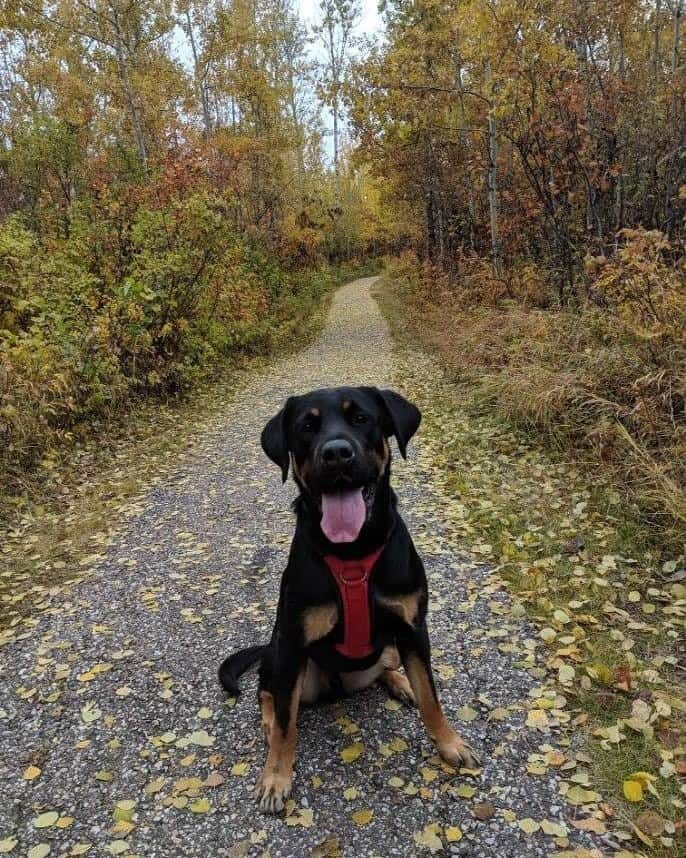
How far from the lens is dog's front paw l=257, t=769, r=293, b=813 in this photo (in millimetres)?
2637

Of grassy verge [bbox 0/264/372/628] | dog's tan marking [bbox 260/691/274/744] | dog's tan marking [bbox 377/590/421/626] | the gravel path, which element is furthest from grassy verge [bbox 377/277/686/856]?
grassy verge [bbox 0/264/372/628]

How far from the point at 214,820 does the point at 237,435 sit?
22.0 ft

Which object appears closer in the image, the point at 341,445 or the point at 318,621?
the point at 341,445

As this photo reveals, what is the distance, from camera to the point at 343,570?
253cm

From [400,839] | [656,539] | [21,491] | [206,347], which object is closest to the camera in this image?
[400,839]

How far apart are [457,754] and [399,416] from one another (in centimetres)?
166

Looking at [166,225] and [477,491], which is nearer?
[477,491]

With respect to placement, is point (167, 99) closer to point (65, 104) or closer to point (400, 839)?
point (65, 104)

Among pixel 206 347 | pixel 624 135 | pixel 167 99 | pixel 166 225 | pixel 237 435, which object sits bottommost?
pixel 237 435

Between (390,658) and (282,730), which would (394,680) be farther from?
(282,730)

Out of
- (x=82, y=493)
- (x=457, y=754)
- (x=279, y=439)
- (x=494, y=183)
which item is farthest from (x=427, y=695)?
(x=494, y=183)

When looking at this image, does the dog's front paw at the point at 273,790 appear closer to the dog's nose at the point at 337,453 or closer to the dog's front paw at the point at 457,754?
the dog's front paw at the point at 457,754

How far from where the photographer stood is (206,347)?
40.5 feet

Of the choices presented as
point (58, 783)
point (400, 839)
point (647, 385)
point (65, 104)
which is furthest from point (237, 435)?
point (65, 104)
